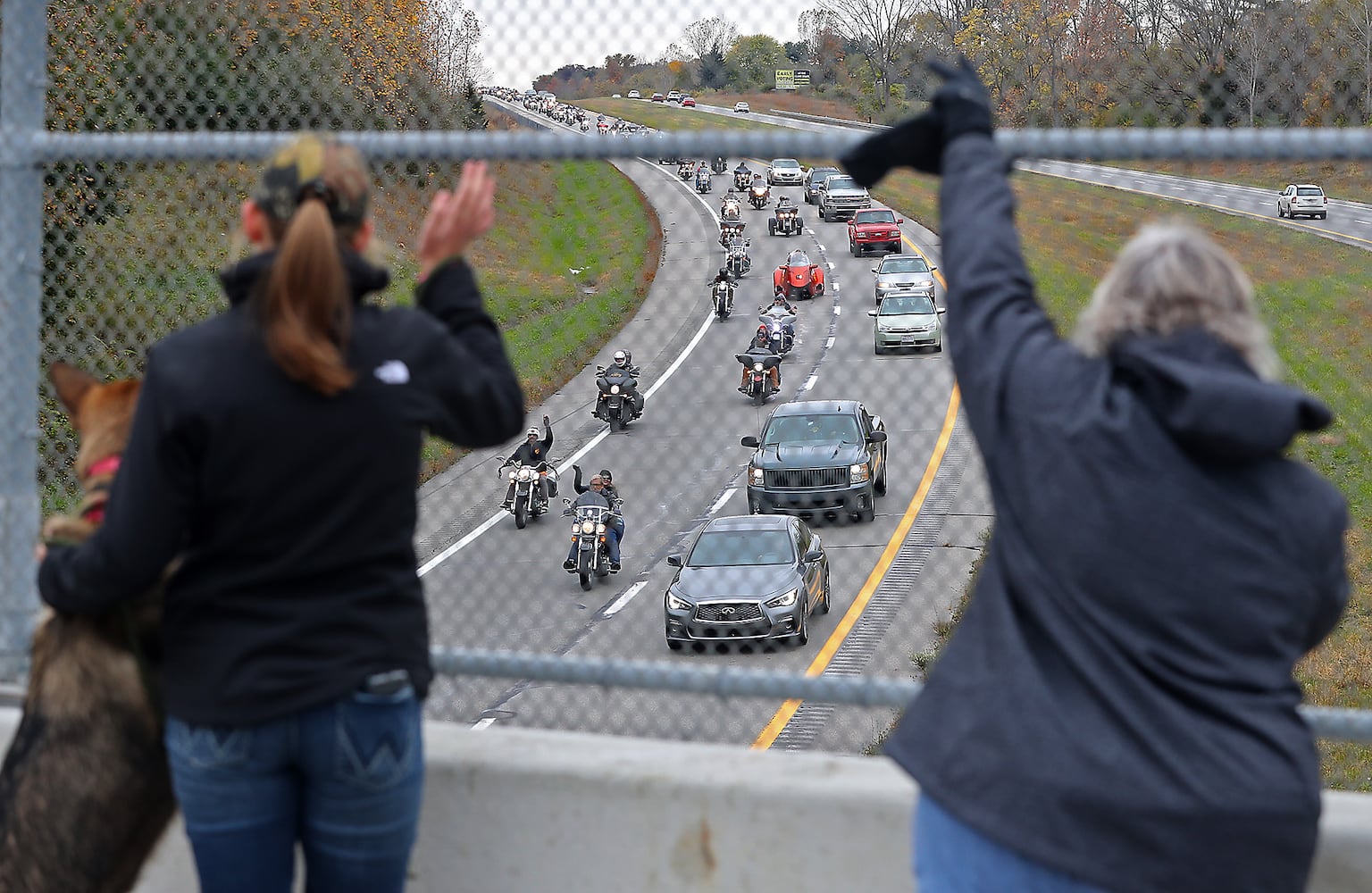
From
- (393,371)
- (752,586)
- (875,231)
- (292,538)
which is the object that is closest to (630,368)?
(875,231)

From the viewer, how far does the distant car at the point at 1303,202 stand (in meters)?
3.11

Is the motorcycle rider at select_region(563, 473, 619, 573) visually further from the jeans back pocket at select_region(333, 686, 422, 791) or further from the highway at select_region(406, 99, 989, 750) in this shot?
the jeans back pocket at select_region(333, 686, 422, 791)

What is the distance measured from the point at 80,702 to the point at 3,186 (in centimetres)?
182

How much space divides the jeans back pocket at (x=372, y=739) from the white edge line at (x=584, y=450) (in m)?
1.26

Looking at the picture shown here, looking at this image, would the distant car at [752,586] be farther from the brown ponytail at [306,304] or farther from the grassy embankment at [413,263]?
the brown ponytail at [306,304]

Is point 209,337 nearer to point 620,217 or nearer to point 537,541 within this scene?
point 620,217

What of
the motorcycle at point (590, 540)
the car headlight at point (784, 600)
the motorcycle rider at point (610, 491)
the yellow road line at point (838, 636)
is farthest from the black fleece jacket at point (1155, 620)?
the car headlight at point (784, 600)

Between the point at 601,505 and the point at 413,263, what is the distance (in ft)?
6.81

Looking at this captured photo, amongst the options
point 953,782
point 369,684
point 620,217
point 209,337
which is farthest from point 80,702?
point 620,217

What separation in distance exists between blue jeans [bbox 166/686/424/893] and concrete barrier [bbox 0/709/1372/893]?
97cm

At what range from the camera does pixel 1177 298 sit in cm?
190

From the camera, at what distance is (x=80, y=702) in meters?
2.45

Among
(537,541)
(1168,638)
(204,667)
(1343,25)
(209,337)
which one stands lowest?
(537,541)

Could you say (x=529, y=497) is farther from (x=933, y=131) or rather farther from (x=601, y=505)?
(x=933, y=131)
